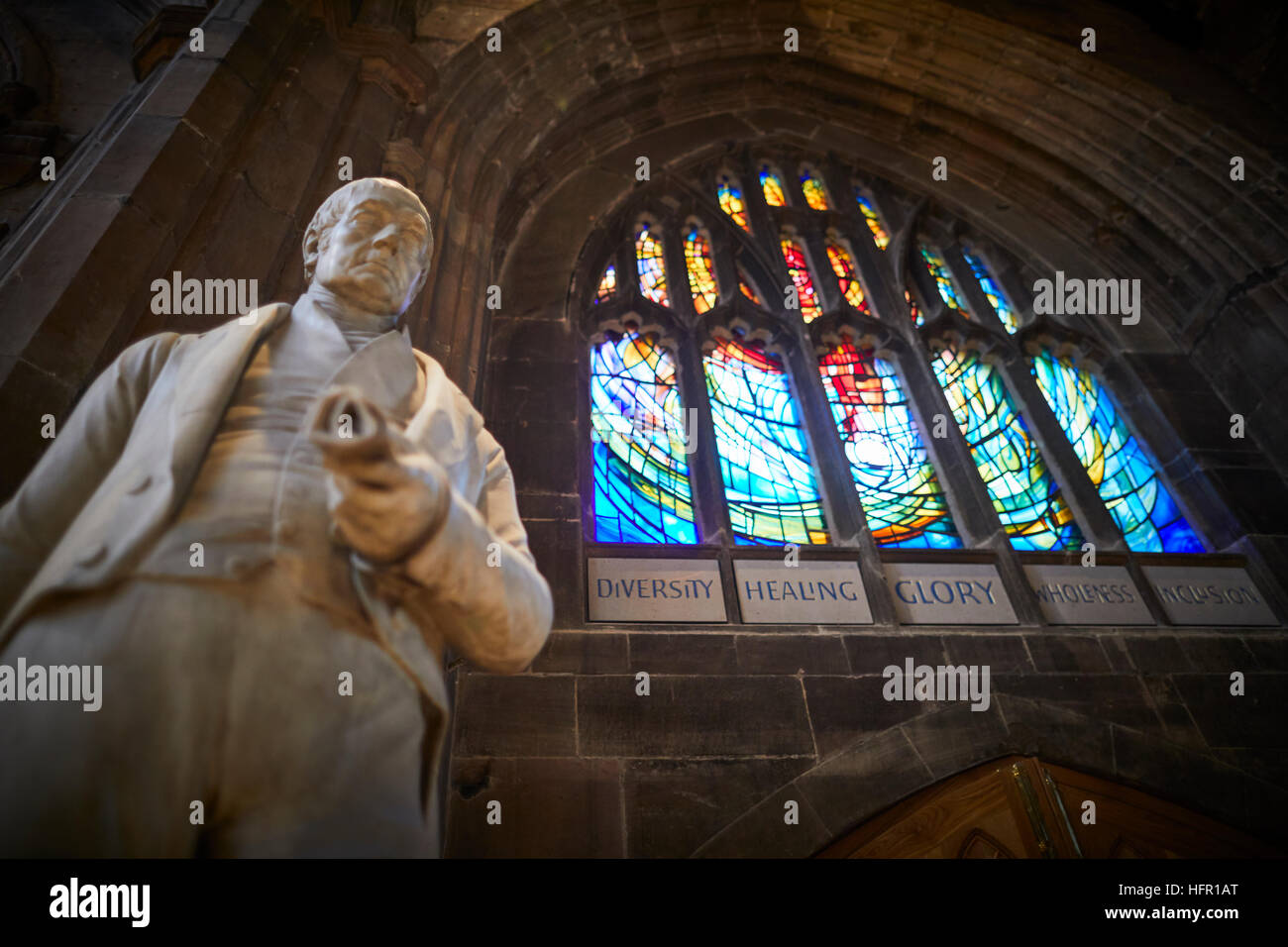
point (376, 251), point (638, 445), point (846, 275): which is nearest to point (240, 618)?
point (376, 251)

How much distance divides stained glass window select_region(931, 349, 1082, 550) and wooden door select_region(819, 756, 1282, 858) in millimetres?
1639

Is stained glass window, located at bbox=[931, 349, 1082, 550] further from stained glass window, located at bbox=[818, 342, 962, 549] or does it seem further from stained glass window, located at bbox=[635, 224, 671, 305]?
stained glass window, located at bbox=[635, 224, 671, 305]

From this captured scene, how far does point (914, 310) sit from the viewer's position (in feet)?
20.6

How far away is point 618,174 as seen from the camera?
20.6 ft

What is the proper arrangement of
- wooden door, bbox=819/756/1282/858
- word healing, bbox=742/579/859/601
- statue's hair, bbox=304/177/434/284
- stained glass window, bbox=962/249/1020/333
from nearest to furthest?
statue's hair, bbox=304/177/434/284 < wooden door, bbox=819/756/1282/858 < word healing, bbox=742/579/859/601 < stained glass window, bbox=962/249/1020/333

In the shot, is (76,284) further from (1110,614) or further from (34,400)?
(1110,614)

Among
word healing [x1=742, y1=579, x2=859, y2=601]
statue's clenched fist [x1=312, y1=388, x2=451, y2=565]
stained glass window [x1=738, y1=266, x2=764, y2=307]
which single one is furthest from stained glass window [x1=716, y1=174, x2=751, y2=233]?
statue's clenched fist [x1=312, y1=388, x2=451, y2=565]

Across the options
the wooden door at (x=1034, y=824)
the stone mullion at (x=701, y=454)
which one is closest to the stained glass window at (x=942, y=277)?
the stone mullion at (x=701, y=454)

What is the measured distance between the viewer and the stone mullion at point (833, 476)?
4.19 metres

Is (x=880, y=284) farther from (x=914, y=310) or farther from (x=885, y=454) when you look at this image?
(x=885, y=454)

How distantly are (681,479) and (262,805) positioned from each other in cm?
381
